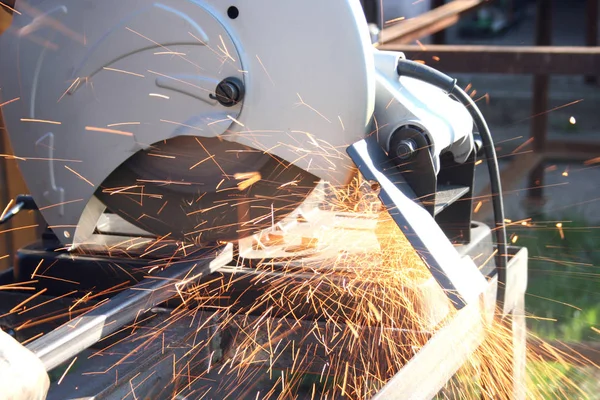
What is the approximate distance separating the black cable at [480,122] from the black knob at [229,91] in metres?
0.33

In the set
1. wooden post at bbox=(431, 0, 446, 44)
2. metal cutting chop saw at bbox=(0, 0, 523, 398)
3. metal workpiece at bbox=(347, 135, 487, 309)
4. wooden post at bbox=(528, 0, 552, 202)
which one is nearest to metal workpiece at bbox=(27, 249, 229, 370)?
metal cutting chop saw at bbox=(0, 0, 523, 398)

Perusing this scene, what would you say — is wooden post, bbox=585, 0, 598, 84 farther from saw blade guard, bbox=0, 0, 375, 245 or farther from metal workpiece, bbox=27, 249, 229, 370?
metal workpiece, bbox=27, 249, 229, 370

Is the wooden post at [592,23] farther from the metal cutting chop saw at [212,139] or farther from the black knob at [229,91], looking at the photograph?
the black knob at [229,91]

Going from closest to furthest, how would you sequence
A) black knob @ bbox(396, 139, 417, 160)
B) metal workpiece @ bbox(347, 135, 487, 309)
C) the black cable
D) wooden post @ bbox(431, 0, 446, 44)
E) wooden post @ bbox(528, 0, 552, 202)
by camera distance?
metal workpiece @ bbox(347, 135, 487, 309)
black knob @ bbox(396, 139, 417, 160)
the black cable
wooden post @ bbox(528, 0, 552, 202)
wooden post @ bbox(431, 0, 446, 44)

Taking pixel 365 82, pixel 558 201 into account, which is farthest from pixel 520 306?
pixel 558 201

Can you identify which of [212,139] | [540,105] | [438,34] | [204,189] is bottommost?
[540,105]

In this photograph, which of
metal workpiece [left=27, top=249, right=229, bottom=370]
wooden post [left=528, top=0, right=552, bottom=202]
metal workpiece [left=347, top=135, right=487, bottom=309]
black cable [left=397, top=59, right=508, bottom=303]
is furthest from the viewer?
wooden post [left=528, top=0, right=552, bottom=202]

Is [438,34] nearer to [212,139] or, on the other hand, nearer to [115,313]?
[212,139]

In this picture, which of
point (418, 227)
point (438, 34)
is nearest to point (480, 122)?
point (418, 227)

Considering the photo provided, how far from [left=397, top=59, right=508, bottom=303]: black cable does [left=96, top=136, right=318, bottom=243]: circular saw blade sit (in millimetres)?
302

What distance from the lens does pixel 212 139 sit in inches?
62.3

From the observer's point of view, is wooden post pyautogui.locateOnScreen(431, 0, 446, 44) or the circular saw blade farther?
wooden post pyautogui.locateOnScreen(431, 0, 446, 44)

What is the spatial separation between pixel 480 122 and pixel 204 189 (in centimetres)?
61

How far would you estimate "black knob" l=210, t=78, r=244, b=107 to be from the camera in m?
1.49
